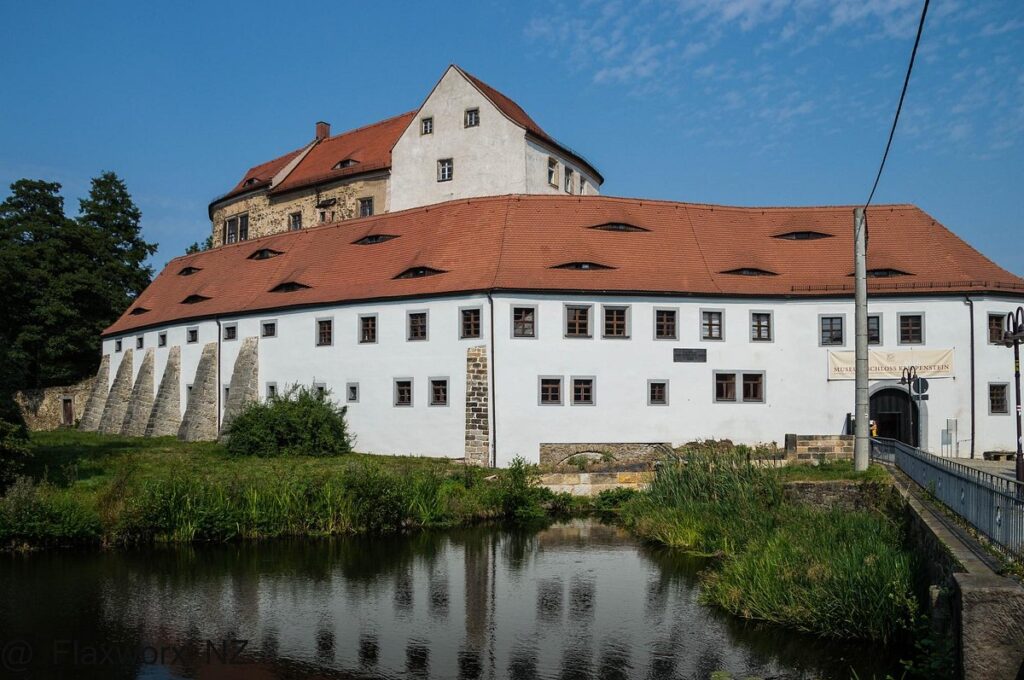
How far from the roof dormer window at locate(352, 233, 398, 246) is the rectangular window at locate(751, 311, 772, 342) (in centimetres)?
1401

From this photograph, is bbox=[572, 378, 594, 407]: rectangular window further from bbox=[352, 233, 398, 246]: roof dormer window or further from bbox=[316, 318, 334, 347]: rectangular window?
bbox=[352, 233, 398, 246]: roof dormer window

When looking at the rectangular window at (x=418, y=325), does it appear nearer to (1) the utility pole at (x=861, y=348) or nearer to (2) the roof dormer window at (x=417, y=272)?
(2) the roof dormer window at (x=417, y=272)

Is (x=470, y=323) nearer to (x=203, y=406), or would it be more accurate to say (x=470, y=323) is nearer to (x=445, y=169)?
(x=445, y=169)

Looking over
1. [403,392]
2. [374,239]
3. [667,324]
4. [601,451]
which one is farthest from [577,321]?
[374,239]

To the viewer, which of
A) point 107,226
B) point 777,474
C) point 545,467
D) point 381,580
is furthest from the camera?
point 107,226

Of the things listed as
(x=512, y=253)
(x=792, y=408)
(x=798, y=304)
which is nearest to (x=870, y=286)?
(x=798, y=304)

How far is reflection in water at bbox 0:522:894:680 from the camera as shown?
11.5 meters

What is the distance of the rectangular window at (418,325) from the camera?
31.2 meters

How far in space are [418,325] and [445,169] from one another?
11860mm

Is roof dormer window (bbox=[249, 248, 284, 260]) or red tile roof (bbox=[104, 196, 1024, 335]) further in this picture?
roof dormer window (bbox=[249, 248, 284, 260])

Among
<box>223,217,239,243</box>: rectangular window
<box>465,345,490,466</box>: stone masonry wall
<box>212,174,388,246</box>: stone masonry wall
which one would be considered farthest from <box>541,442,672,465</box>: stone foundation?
<box>223,217,239,243</box>: rectangular window

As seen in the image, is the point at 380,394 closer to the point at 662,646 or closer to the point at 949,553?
the point at 662,646

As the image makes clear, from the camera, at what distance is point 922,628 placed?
11.4 metres

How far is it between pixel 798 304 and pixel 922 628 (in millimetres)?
20881
